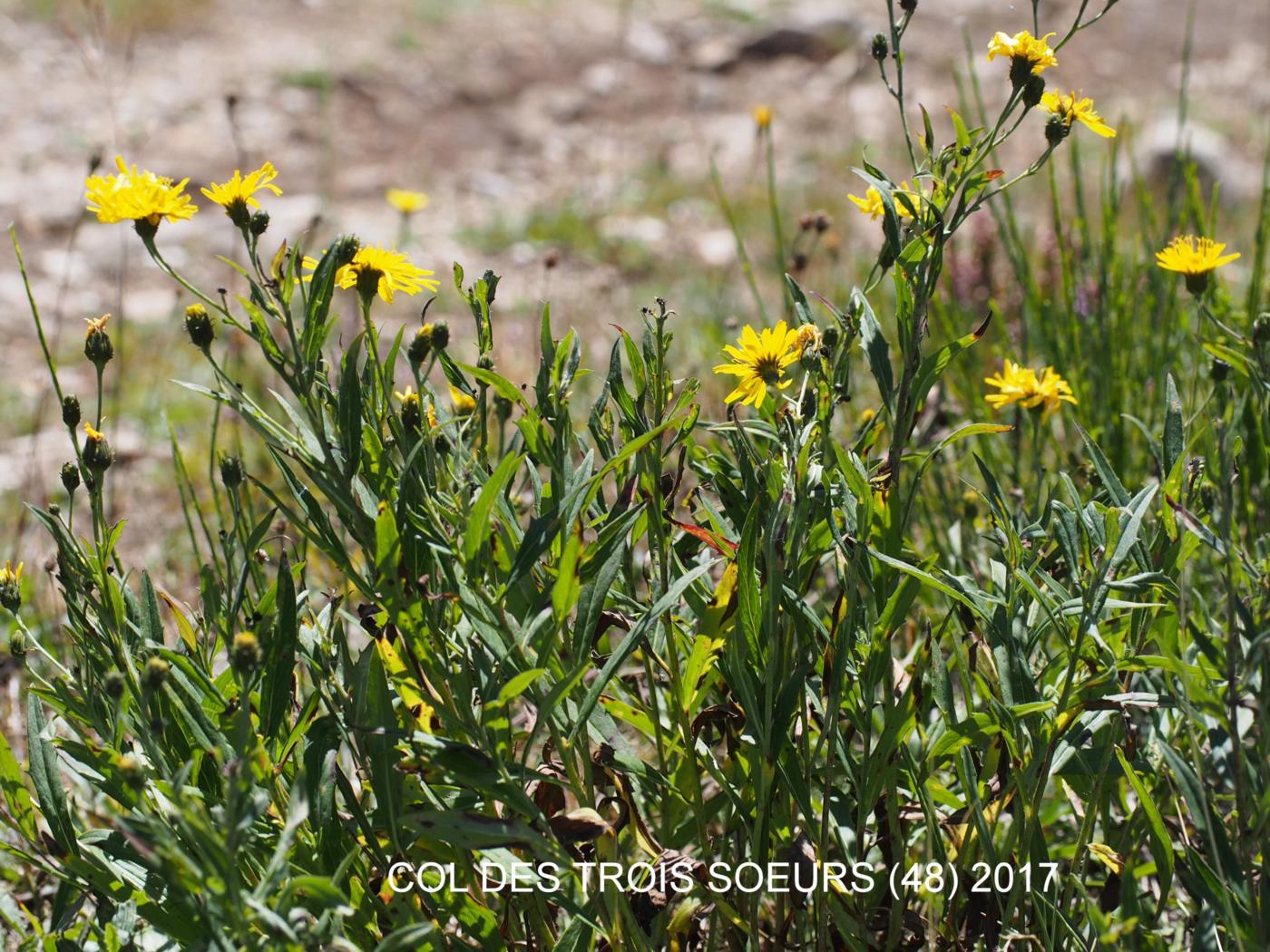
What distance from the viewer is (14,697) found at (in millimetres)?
1970

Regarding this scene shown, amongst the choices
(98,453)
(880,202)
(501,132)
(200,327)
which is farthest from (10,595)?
(501,132)

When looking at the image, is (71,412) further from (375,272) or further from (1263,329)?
(1263,329)

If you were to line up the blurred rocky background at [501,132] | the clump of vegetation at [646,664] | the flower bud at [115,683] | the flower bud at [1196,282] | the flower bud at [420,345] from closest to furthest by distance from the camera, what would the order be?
the flower bud at [115,683]
the clump of vegetation at [646,664]
the flower bud at [420,345]
the flower bud at [1196,282]
the blurred rocky background at [501,132]

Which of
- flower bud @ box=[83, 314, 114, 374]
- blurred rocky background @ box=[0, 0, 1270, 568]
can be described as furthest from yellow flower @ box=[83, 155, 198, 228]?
blurred rocky background @ box=[0, 0, 1270, 568]

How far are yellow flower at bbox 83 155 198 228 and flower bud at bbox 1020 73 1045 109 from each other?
737 mm

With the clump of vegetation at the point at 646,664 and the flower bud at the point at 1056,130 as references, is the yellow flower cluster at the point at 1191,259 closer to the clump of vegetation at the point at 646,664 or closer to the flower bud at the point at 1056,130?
the clump of vegetation at the point at 646,664

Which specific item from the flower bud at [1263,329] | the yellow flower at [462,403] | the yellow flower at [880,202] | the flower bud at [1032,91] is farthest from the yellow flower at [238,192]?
the flower bud at [1263,329]

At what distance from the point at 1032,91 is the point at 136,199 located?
0.79 meters

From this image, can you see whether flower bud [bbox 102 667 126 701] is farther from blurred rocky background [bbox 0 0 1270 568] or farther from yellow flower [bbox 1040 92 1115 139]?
blurred rocky background [bbox 0 0 1270 568]

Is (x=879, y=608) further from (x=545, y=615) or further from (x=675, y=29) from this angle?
(x=675, y=29)

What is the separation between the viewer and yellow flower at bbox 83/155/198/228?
1063 millimetres

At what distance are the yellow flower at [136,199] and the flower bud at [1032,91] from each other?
74 cm

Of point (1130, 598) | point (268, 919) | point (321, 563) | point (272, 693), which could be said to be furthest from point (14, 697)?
point (1130, 598)

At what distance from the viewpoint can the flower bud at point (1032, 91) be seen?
1.08 m
